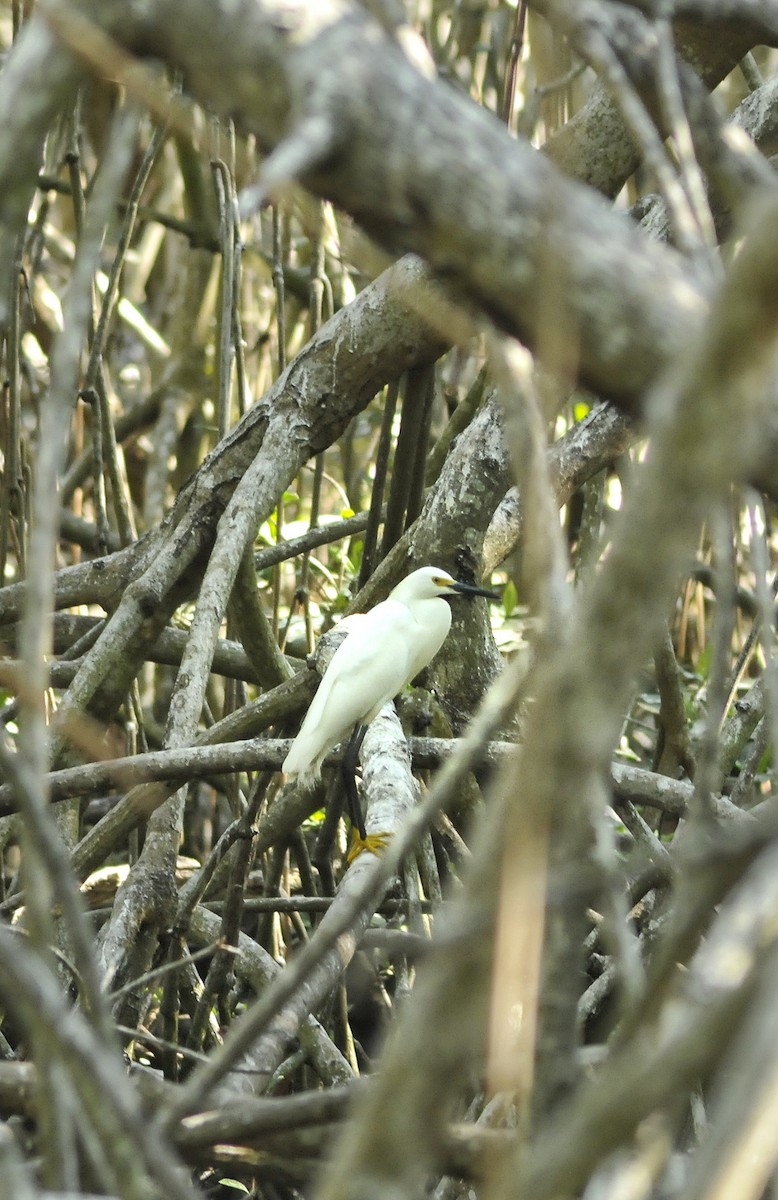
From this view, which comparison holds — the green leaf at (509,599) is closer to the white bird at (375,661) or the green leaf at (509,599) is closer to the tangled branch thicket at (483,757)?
the white bird at (375,661)

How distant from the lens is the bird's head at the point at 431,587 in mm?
3141

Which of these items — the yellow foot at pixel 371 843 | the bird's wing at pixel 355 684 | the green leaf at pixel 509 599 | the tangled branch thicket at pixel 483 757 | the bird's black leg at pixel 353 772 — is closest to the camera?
the tangled branch thicket at pixel 483 757

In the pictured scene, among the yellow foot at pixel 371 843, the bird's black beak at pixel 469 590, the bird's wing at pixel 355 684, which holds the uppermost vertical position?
the bird's black beak at pixel 469 590

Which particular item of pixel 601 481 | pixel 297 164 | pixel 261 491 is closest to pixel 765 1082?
pixel 297 164

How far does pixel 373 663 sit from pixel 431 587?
0.86ft

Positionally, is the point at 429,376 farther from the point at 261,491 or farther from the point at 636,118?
the point at 636,118

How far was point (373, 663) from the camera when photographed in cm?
300

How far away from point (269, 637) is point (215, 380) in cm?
242

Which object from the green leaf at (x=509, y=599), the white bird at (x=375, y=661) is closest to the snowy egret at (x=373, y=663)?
the white bird at (x=375, y=661)

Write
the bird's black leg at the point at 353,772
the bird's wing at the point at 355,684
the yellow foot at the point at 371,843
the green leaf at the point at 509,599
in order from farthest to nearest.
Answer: the green leaf at the point at 509,599 < the bird's black leg at the point at 353,772 < the bird's wing at the point at 355,684 < the yellow foot at the point at 371,843

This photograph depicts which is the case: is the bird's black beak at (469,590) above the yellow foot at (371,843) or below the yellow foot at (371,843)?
above

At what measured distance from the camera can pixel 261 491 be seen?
9.64 feet

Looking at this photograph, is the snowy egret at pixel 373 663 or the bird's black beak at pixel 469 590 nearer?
the snowy egret at pixel 373 663

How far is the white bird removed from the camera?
9.54ft
